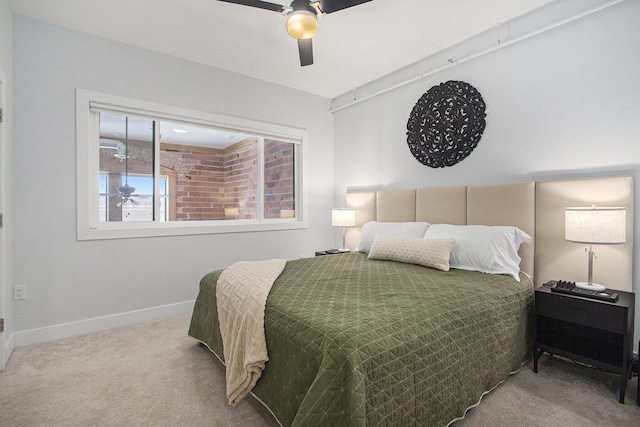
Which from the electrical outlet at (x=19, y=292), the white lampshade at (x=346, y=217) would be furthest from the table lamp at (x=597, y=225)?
the electrical outlet at (x=19, y=292)

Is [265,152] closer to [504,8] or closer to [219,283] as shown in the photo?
[219,283]

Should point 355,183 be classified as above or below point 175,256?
above

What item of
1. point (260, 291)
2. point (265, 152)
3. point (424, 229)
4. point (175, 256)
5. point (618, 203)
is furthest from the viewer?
point (265, 152)

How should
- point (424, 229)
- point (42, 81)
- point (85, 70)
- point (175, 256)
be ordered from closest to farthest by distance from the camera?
point (42, 81)
point (85, 70)
point (424, 229)
point (175, 256)

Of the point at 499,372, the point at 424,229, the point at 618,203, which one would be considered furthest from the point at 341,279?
the point at 618,203

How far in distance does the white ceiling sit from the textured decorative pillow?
1.83 metres

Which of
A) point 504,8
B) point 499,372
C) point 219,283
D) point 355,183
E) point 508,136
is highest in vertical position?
point 504,8

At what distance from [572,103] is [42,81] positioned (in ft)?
13.8

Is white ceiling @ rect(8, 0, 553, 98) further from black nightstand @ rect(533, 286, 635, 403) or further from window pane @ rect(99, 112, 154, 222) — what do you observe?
black nightstand @ rect(533, 286, 635, 403)

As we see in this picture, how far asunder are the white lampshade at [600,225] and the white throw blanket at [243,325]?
1955mm

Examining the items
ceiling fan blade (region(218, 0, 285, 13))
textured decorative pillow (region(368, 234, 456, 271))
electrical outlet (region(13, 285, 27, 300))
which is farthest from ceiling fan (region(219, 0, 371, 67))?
electrical outlet (region(13, 285, 27, 300))

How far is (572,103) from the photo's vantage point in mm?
2365

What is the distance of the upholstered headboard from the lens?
2.09 metres

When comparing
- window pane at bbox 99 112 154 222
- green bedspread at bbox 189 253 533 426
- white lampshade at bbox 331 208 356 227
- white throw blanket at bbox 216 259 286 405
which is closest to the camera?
green bedspread at bbox 189 253 533 426
